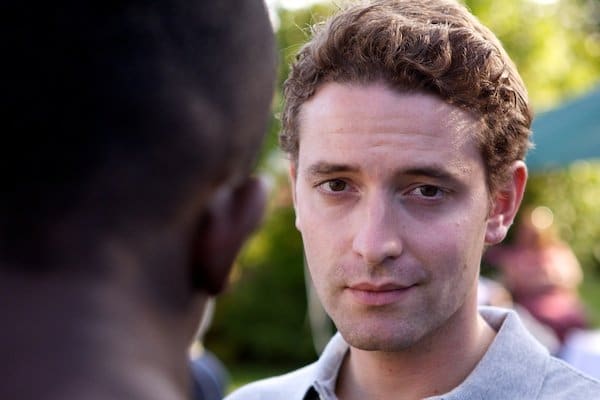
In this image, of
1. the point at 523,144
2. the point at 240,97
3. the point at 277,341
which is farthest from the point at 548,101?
the point at 240,97

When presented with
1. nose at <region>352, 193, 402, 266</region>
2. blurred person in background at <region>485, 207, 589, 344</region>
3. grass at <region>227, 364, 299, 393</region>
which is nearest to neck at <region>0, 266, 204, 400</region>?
nose at <region>352, 193, 402, 266</region>

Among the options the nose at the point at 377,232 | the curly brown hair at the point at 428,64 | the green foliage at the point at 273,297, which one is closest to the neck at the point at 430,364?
the nose at the point at 377,232

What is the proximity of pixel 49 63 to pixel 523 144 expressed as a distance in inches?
68.1

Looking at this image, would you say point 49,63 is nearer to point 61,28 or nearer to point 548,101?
point 61,28

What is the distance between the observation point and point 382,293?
7.78 ft

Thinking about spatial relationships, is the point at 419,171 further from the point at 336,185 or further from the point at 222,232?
the point at 222,232

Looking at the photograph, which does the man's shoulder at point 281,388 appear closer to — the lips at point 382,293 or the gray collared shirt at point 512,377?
the gray collared shirt at point 512,377

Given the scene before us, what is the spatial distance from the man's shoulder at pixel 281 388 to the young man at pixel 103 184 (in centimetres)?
144

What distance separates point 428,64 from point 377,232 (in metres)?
0.44

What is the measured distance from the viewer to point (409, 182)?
2396 mm

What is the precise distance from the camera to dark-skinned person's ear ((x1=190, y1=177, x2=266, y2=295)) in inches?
52.6

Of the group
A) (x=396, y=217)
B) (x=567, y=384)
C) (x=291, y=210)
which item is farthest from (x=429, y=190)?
(x=291, y=210)

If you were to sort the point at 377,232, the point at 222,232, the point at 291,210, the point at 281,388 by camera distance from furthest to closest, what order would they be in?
the point at 291,210 → the point at 281,388 → the point at 377,232 → the point at 222,232

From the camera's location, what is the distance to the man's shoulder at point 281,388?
272cm
